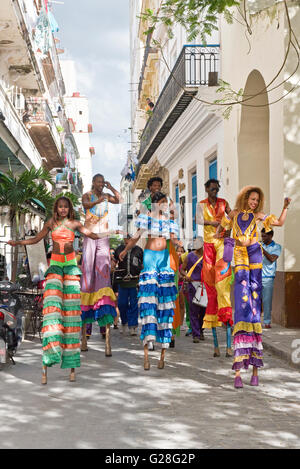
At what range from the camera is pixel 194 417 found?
5078 mm

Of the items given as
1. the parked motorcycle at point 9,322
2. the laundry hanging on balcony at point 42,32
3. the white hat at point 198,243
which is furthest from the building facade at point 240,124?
the laundry hanging on balcony at point 42,32

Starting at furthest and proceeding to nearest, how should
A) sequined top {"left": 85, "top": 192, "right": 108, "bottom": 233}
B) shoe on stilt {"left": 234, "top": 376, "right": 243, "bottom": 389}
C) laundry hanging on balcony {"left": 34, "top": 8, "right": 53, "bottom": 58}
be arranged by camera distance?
laundry hanging on balcony {"left": 34, "top": 8, "right": 53, "bottom": 58}, sequined top {"left": 85, "top": 192, "right": 108, "bottom": 233}, shoe on stilt {"left": 234, "top": 376, "right": 243, "bottom": 389}

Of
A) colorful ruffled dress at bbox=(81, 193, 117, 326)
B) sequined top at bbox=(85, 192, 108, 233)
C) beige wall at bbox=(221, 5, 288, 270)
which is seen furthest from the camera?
beige wall at bbox=(221, 5, 288, 270)

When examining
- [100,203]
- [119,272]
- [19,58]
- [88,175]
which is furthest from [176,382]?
[88,175]

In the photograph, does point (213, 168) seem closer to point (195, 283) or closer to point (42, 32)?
point (195, 283)

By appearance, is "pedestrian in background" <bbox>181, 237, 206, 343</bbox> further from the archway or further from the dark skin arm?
the archway

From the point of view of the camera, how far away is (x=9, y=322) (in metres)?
7.46

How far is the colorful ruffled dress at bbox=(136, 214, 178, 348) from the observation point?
7.34m

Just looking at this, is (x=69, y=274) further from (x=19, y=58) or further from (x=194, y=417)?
(x=19, y=58)

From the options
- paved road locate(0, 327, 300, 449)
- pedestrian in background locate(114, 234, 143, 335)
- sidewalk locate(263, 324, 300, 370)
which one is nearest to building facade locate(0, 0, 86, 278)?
pedestrian in background locate(114, 234, 143, 335)

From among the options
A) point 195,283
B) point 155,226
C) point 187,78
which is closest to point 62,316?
point 155,226

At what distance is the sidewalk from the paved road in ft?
0.47

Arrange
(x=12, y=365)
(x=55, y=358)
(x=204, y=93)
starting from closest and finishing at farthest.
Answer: (x=55, y=358) < (x=12, y=365) < (x=204, y=93)

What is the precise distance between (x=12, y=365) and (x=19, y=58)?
616 inches
